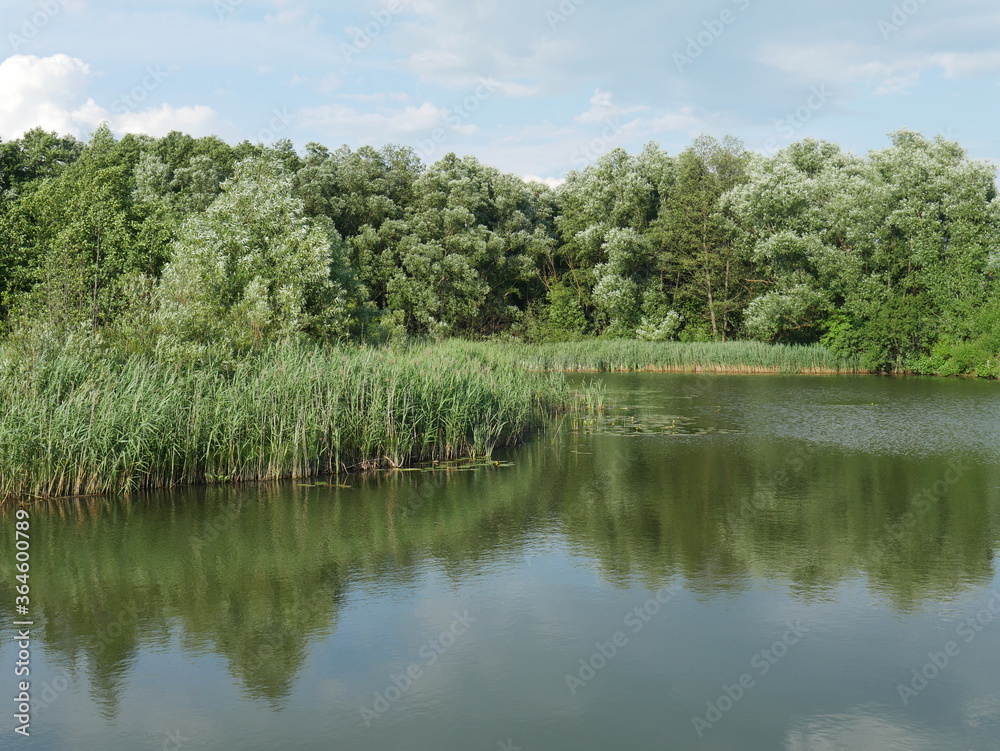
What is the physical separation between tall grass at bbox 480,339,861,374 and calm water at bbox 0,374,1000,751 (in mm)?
21562

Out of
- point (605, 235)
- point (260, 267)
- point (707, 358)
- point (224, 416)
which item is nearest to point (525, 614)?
point (224, 416)

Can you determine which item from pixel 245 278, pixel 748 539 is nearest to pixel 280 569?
pixel 748 539

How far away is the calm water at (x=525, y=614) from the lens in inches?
200

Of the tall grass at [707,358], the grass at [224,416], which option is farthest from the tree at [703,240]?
the grass at [224,416]

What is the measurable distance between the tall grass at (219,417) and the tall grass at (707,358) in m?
20.1

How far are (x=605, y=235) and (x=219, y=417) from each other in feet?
109

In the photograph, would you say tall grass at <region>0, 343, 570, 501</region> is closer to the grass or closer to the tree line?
the grass

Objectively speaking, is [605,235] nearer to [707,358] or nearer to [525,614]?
[707,358]

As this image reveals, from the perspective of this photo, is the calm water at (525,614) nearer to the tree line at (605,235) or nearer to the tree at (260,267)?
the tree at (260,267)

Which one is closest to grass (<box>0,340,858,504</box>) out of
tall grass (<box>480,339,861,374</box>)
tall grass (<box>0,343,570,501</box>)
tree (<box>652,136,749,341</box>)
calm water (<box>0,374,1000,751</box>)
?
tall grass (<box>0,343,570,501</box>)

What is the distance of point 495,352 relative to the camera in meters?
20.5

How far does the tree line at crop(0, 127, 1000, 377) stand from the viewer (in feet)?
84.0

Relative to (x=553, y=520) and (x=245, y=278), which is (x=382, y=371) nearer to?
(x=553, y=520)

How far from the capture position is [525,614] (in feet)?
22.5
